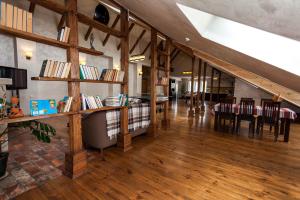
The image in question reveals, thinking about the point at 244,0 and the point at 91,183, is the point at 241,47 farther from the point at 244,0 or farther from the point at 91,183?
the point at 91,183

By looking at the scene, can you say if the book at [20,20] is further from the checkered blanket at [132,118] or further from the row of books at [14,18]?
the checkered blanket at [132,118]

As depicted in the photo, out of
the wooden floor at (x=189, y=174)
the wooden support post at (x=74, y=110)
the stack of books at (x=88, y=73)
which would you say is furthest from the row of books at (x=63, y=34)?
the wooden floor at (x=189, y=174)

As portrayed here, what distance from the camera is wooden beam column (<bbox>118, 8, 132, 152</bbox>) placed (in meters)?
2.79

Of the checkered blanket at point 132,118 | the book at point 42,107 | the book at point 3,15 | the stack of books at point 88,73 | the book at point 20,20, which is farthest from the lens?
the checkered blanket at point 132,118

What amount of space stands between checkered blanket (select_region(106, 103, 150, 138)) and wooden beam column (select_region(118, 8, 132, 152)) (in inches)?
4.5

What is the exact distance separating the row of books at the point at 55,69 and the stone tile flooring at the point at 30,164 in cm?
139

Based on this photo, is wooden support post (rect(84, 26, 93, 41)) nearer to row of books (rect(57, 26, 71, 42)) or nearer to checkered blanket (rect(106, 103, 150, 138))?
checkered blanket (rect(106, 103, 150, 138))

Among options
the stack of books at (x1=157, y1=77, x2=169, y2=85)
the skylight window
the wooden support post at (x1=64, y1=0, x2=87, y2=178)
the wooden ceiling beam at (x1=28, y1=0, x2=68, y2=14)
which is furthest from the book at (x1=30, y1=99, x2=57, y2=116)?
the stack of books at (x1=157, y1=77, x2=169, y2=85)

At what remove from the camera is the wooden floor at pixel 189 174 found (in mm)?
1739

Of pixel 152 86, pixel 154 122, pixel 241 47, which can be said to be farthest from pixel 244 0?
pixel 154 122

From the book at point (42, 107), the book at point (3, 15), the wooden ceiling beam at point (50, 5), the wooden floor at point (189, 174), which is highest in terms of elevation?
the wooden ceiling beam at point (50, 5)

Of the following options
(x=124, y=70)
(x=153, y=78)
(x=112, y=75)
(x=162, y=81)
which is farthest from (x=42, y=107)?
(x=162, y=81)

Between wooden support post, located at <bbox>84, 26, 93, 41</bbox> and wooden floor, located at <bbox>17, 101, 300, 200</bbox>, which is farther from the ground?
wooden support post, located at <bbox>84, 26, 93, 41</bbox>

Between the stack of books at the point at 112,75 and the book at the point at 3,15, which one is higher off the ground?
the book at the point at 3,15
